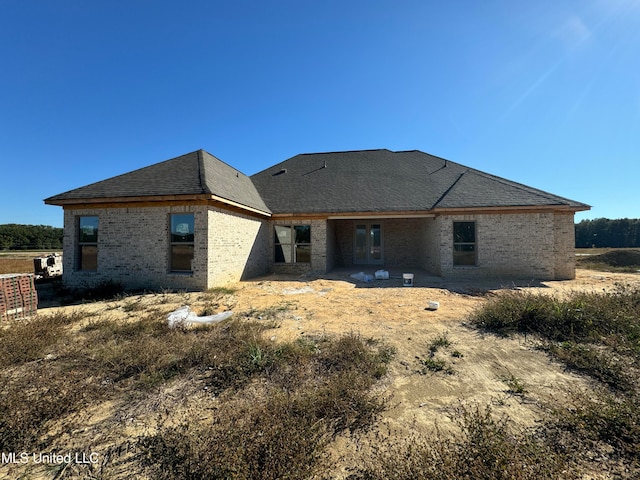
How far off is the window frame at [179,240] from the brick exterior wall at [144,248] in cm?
13

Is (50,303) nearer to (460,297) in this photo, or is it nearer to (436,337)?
(436,337)

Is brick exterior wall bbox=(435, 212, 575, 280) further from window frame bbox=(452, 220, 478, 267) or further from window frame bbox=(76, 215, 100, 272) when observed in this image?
window frame bbox=(76, 215, 100, 272)

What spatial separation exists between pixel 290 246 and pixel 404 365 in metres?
10.9

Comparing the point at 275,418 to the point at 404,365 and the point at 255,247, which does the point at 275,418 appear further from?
the point at 255,247

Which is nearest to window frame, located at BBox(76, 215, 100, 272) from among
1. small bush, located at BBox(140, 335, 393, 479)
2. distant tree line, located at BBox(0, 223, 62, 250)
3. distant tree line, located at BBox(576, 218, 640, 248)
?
small bush, located at BBox(140, 335, 393, 479)

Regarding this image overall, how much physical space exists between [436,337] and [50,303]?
11033 mm

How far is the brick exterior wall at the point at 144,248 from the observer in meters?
9.73

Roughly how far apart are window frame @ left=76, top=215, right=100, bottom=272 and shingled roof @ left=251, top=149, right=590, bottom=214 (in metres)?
7.53

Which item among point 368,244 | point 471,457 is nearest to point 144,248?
point 471,457

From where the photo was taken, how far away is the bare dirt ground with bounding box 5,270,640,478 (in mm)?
2832

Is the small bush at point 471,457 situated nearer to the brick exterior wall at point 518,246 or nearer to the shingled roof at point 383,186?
the brick exterior wall at point 518,246

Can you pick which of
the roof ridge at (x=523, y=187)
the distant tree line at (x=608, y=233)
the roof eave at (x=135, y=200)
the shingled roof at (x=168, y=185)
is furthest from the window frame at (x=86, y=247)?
the distant tree line at (x=608, y=233)

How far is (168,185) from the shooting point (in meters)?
10.1

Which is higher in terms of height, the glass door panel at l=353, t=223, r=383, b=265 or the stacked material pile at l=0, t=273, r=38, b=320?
the glass door panel at l=353, t=223, r=383, b=265
